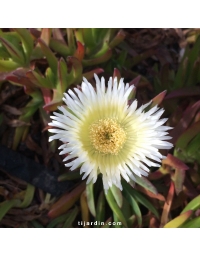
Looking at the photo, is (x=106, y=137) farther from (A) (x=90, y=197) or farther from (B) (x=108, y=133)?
(A) (x=90, y=197)

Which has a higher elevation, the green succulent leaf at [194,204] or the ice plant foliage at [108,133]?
the ice plant foliage at [108,133]

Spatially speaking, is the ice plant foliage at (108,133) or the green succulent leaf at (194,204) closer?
the ice plant foliage at (108,133)

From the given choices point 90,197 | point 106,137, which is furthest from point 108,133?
point 90,197

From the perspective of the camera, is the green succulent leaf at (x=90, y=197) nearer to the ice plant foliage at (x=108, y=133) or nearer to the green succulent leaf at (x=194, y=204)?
the ice plant foliage at (x=108, y=133)

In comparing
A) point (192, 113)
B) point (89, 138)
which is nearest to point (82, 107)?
point (89, 138)

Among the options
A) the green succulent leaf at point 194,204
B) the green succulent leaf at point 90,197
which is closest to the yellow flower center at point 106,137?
the green succulent leaf at point 90,197

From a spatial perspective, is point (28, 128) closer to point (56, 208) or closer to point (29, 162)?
point (29, 162)

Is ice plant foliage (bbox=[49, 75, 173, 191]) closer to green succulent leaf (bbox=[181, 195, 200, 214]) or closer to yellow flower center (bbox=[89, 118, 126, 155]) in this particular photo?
yellow flower center (bbox=[89, 118, 126, 155])
